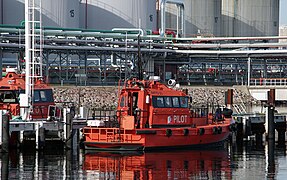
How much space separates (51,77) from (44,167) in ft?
195

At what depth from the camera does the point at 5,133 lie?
158 ft

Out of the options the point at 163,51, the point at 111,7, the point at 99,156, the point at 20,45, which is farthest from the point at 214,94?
the point at 99,156

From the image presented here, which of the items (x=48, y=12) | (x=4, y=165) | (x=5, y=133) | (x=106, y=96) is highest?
(x=48, y=12)

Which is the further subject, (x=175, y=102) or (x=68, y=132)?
(x=175, y=102)

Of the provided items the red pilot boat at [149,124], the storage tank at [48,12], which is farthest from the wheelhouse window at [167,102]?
the storage tank at [48,12]

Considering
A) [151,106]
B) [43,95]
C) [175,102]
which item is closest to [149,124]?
[151,106]

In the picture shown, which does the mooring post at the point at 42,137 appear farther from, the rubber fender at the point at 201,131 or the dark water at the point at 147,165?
the rubber fender at the point at 201,131

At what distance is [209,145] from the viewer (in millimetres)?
54781

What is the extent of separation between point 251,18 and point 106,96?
50.1 m

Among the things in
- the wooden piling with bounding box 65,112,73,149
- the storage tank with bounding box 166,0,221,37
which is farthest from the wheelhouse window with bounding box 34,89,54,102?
the storage tank with bounding box 166,0,221,37

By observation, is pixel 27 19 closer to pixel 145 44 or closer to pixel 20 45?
pixel 20 45

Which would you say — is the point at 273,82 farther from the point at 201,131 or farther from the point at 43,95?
the point at 43,95

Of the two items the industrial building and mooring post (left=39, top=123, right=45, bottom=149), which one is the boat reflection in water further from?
the industrial building

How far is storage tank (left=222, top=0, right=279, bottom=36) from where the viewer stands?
136 m
